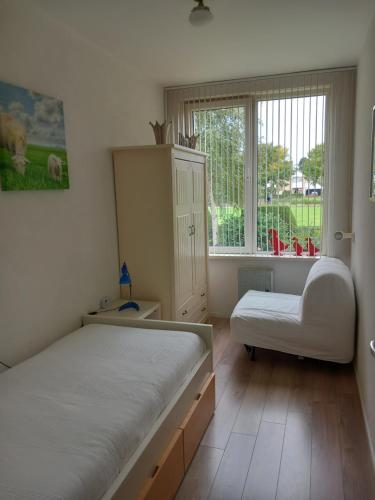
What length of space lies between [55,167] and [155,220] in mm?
947

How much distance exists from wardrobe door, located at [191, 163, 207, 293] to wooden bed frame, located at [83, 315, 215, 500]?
124cm

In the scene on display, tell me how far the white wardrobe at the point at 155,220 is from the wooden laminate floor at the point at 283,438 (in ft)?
2.60

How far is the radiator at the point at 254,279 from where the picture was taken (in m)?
4.11

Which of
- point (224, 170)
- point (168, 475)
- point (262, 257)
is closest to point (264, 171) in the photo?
point (224, 170)

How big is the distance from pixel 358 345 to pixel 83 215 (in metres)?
2.19

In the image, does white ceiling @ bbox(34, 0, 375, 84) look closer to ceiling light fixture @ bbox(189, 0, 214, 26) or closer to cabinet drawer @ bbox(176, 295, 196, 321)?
ceiling light fixture @ bbox(189, 0, 214, 26)

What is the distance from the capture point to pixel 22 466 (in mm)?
1323

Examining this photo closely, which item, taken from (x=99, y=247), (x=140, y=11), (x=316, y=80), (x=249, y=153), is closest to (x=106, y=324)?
(x=99, y=247)

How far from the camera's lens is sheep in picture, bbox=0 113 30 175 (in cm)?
208

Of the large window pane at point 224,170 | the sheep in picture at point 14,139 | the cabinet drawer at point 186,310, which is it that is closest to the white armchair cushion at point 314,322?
the cabinet drawer at point 186,310

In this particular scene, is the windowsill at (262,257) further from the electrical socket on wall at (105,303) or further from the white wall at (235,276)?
the electrical socket on wall at (105,303)

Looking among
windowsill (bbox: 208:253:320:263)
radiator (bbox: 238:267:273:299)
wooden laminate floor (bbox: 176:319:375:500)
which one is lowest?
wooden laminate floor (bbox: 176:319:375:500)

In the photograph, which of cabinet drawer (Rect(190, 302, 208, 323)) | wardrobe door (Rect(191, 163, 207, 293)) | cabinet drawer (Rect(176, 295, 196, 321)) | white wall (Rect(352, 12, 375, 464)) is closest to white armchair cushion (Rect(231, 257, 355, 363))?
white wall (Rect(352, 12, 375, 464))

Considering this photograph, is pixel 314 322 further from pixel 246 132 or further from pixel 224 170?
pixel 246 132
